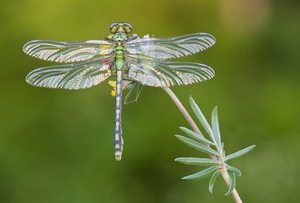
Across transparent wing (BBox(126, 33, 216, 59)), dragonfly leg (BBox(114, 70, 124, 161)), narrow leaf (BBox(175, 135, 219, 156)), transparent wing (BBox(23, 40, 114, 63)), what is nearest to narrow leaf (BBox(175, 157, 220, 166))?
narrow leaf (BBox(175, 135, 219, 156))

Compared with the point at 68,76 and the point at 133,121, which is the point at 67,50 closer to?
the point at 68,76

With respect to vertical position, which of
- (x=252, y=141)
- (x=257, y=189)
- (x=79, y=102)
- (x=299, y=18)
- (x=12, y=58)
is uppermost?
(x=299, y=18)

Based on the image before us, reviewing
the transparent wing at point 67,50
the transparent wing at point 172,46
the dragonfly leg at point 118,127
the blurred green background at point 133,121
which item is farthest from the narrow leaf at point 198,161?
the blurred green background at point 133,121

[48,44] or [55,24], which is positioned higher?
[55,24]

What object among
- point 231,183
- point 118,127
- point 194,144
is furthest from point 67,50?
point 231,183

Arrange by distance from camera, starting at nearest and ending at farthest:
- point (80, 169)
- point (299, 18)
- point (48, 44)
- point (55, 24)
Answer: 1. point (48, 44)
2. point (80, 169)
3. point (55, 24)
4. point (299, 18)

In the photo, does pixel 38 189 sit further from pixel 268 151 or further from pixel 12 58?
pixel 268 151

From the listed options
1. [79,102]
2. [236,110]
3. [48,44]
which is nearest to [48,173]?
[79,102]
